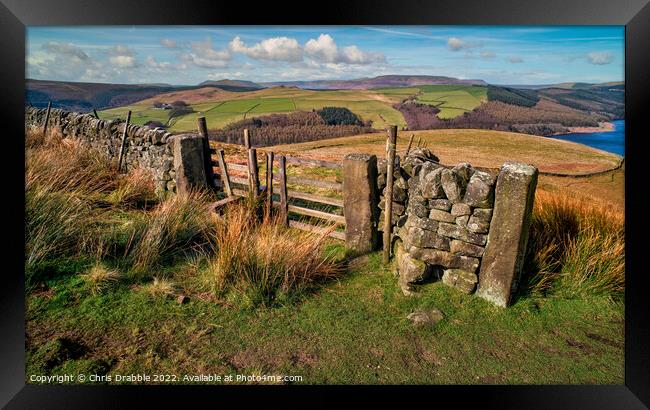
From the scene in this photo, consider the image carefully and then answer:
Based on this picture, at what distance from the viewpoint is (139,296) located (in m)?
5.26

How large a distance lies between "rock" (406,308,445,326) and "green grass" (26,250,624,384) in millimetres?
76

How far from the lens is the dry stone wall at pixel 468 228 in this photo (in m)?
4.98

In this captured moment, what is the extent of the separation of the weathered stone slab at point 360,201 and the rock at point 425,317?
1.78m

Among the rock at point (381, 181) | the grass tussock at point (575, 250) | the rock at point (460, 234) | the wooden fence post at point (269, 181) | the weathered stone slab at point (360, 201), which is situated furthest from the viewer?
the wooden fence post at point (269, 181)

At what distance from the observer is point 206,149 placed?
357 inches

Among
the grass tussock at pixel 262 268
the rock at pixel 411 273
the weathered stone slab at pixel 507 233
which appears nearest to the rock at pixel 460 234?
the weathered stone slab at pixel 507 233

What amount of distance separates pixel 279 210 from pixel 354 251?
183cm

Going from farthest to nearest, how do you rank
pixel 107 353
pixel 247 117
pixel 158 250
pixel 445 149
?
pixel 445 149
pixel 247 117
pixel 158 250
pixel 107 353

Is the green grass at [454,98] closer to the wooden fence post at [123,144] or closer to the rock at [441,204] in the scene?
the rock at [441,204]

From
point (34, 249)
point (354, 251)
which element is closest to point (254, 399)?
point (354, 251)

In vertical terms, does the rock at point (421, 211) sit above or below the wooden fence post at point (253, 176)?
below

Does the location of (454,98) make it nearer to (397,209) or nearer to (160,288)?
(397,209)

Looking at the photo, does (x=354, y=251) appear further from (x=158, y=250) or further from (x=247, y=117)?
(x=247, y=117)

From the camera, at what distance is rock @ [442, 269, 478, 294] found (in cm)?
534
